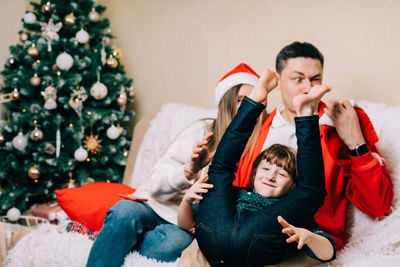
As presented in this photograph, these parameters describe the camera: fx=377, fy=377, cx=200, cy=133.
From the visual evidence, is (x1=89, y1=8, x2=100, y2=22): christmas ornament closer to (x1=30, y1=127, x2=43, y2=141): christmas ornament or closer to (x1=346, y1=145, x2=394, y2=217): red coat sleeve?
(x1=30, y1=127, x2=43, y2=141): christmas ornament

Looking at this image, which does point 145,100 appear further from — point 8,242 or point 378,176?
point 378,176

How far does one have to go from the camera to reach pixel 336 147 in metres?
1.58

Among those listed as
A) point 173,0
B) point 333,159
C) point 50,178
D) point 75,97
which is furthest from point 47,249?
point 173,0

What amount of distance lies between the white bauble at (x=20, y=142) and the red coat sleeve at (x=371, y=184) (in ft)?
6.33

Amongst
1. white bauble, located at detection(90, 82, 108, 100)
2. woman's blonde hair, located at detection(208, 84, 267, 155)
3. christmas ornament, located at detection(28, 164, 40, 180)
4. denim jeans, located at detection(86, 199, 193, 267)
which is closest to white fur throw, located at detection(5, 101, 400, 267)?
denim jeans, located at detection(86, 199, 193, 267)

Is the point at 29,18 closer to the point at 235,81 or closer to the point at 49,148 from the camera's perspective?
the point at 49,148

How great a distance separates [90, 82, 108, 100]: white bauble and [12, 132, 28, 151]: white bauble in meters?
0.51

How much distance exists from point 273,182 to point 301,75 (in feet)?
1.63

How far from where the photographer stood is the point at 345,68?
2.06 m

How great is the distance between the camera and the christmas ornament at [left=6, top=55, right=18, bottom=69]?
2438 millimetres

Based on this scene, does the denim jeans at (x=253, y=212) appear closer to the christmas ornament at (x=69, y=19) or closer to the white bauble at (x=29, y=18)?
the christmas ornament at (x=69, y=19)

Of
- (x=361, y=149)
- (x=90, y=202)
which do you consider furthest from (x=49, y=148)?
(x=361, y=149)

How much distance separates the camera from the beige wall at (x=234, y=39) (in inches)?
76.7

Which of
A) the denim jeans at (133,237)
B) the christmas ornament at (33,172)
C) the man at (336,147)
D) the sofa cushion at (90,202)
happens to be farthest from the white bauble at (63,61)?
the man at (336,147)
